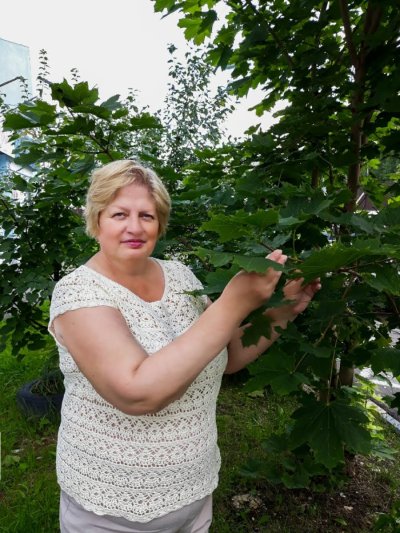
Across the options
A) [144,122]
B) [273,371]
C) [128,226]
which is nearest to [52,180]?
[144,122]

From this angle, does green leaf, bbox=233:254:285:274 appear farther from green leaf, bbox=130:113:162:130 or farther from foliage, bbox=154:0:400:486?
green leaf, bbox=130:113:162:130

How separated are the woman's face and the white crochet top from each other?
94 mm

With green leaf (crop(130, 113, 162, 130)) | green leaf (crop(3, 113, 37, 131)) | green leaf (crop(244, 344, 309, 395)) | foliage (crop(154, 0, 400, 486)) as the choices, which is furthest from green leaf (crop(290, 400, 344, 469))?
green leaf (crop(3, 113, 37, 131))

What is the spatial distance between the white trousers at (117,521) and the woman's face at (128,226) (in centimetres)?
75

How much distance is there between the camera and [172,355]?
0.97 metres

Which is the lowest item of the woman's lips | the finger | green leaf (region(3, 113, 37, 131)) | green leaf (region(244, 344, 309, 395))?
green leaf (region(244, 344, 309, 395))

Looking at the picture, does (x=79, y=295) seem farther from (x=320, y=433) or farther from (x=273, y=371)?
(x=320, y=433)

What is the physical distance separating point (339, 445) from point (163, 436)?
474 millimetres

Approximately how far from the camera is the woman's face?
1270 millimetres

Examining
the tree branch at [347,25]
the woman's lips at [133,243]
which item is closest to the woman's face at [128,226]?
the woman's lips at [133,243]

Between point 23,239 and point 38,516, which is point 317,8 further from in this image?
point 38,516

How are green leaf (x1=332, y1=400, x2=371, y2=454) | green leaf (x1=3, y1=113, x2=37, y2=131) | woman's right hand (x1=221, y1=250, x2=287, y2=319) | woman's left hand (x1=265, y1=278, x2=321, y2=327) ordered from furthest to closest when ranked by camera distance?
1. green leaf (x1=3, y1=113, x2=37, y2=131)
2. woman's left hand (x1=265, y1=278, x2=321, y2=327)
3. green leaf (x1=332, y1=400, x2=371, y2=454)
4. woman's right hand (x1=221, y1=250, x2=287, y2=319)

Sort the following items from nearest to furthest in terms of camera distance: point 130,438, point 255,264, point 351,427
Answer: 1. point 255,264
2. point 351,427
3. point 130,438

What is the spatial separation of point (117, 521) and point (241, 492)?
5.65 ft
